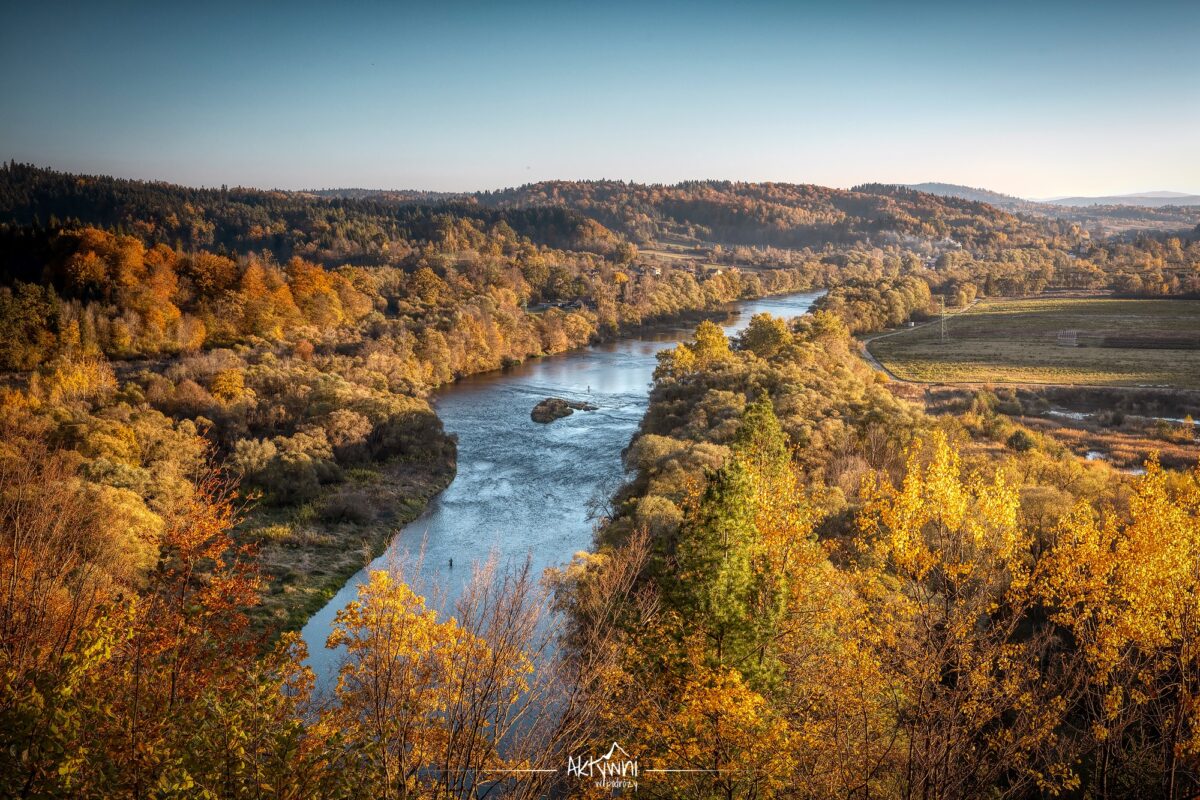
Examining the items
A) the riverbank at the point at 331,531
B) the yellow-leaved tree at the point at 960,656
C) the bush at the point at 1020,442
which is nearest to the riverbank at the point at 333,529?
the riverbank at the point at 331,531

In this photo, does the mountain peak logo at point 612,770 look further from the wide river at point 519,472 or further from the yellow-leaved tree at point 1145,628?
the yellow-leaved tree at point 1145,628

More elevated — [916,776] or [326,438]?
[916,776]

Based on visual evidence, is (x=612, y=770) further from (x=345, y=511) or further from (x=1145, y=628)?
(x=345, y=511)

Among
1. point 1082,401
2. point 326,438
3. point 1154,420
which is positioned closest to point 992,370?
point 1082,401

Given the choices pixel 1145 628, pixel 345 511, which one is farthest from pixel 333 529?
pixel 1145 628

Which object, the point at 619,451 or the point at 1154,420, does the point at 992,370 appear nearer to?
the point at 1154,420

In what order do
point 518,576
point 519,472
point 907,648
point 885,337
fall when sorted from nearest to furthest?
point 907,648 < point 518,576 < point 519,472 < point 885,337
